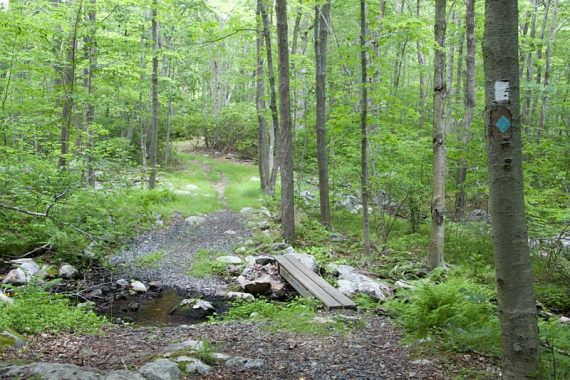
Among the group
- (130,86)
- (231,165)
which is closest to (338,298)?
(130,86)

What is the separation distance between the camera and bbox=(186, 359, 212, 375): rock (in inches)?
146

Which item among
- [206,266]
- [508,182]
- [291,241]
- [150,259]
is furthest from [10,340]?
[291,241]

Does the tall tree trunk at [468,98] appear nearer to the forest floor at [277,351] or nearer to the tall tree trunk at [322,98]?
the tall tree trunk at [322,98]

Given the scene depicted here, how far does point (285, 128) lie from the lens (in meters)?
10.4

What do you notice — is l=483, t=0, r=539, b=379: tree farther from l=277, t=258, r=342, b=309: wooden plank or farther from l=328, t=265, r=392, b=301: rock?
l=328, t=265, r=392, b=301: rock

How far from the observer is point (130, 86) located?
664 inches

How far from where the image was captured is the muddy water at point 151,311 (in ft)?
21.6

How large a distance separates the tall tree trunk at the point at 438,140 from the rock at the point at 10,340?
653 centimetres

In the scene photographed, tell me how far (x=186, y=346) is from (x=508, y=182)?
325 cm

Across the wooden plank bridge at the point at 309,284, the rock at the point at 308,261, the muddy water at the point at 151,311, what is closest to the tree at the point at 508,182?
the wooden plank bridge at the point at 309,284

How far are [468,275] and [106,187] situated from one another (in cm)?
680

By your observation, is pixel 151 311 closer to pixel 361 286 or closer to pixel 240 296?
pixel 240 296

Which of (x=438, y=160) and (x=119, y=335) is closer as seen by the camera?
(x=119, y=335)

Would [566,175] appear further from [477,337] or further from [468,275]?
[477,337]
